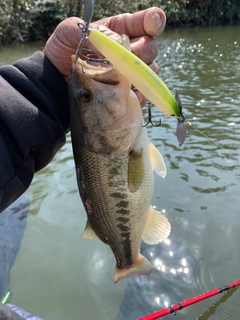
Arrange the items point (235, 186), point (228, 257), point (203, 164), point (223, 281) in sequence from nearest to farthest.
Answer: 1. point (223, 281)
2. point (228, 257)
3. point (235, 186)
4. point (203, 164)

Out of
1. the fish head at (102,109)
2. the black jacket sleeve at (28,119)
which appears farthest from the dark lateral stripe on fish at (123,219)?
the black jacket sleeve at (28,119)

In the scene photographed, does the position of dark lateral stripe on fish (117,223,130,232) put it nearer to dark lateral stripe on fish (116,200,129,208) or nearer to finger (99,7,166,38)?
dark lateral stripe on fish (116,200,129,208)

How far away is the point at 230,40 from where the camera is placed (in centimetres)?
2077

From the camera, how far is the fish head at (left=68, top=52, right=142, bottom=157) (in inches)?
62.5

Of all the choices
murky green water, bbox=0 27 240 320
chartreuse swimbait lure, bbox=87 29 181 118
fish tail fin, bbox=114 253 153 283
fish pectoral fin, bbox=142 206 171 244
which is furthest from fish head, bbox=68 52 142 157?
murky green water, bbox=0 27 240 320

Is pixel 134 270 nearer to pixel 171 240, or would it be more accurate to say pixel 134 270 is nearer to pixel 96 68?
pixel 96 68

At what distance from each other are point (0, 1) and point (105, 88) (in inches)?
1141

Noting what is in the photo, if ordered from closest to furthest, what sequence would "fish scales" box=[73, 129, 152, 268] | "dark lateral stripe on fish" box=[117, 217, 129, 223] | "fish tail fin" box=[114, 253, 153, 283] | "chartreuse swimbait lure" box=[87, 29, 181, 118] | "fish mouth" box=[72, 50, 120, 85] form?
1. "chartreuse swimbait lure" box=[87, 29, 181, 118]
2. "fish mouth" box=[72, 50, 120, 85]
3. "fish scales" box=[73, 129, 152, 268]
4. "dark lateral stripe on fish" box=[117, 217, 129, 223]
5. "fish tail fin" box=[114, 253, 153, 283]

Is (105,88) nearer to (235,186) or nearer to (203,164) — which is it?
(235,186)

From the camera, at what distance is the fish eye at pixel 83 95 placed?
1621 mm

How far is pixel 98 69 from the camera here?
1578 millimetres

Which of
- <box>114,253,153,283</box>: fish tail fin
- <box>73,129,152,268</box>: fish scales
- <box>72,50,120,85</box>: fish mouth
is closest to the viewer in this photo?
<box>72,50,120,85</box>: fish mouth

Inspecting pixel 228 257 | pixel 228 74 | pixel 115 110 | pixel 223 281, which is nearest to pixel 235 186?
pixel 228 257

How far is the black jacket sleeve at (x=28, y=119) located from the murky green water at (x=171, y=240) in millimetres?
2284
